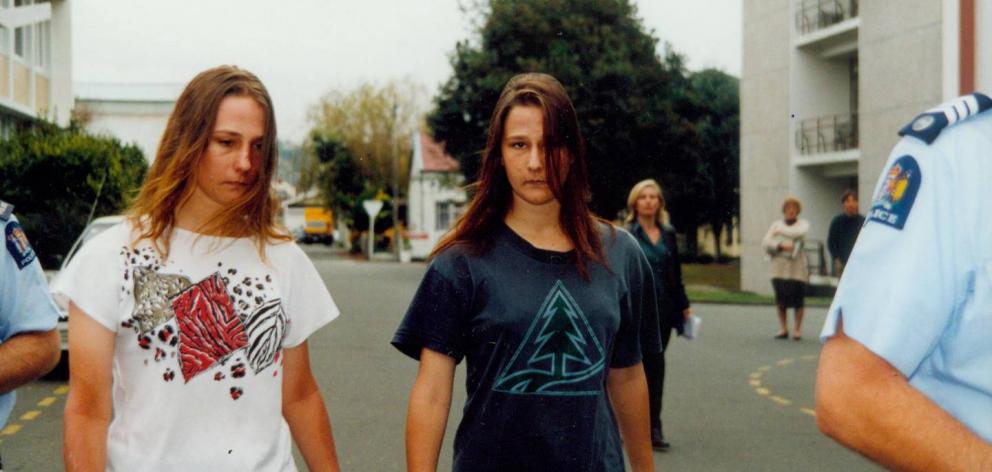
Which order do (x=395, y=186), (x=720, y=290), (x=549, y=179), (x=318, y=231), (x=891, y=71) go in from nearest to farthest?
(x=549, y=179), (x=891, y=71), (x=720, y=290), (x=395, y=186), (x=318, y=231)

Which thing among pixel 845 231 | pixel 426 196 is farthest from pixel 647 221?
pixel 426 196

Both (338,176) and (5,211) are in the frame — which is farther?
(338,176)

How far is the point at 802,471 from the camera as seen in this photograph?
760 centimetres

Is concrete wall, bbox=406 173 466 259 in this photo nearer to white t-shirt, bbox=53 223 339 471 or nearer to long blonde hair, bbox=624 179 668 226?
long blonde hair, bbox=624 179 668 226

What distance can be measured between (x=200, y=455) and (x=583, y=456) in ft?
3.10

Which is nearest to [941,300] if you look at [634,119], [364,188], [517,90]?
[517,90]

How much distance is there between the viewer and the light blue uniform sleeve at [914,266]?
57.9 inches

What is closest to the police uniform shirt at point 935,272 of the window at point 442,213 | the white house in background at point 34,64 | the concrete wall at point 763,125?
the white house in background at point 34,64

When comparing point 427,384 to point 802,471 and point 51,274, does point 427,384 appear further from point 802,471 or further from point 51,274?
point 51,274

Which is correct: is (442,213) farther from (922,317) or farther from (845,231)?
(922,317)

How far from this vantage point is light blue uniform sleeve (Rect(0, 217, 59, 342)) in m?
2.86

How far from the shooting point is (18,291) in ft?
9.45

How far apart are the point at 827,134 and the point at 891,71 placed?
4387 millimetres

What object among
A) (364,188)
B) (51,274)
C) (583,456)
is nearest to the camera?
(583,456)
